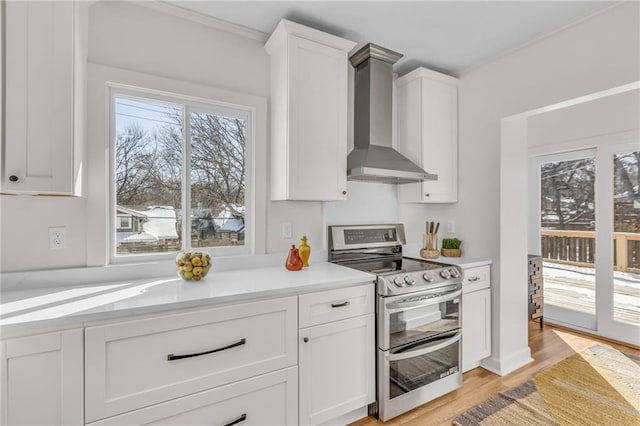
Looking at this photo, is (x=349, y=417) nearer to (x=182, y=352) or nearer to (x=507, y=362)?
(x=182, y=352)

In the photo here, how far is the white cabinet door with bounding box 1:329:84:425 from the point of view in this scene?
113 centimetres

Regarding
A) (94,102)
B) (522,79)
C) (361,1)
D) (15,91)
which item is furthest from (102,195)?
(522,79)

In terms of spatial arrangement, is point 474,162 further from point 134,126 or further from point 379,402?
point 134,126

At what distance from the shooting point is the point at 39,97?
1.33 metres

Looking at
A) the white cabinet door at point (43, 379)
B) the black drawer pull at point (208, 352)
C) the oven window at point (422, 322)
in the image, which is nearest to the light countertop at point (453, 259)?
the oven window at point (422, 322)

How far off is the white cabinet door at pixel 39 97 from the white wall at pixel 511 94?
287 centimetres

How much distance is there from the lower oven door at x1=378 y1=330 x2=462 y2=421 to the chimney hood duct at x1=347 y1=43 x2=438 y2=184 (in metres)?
1.24

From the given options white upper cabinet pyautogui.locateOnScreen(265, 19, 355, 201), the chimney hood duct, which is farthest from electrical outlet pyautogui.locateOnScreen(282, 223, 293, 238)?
the chimney hood duct

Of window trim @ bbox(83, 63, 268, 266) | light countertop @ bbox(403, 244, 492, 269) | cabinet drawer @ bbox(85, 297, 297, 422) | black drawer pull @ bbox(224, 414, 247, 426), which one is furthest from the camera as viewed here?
light countertop @ bbox(403, 244, 492, 269)

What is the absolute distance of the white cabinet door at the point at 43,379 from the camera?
44.5 inches

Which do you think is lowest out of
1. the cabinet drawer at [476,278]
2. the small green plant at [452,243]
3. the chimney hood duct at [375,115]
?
the cabinet drawer at [476,278]

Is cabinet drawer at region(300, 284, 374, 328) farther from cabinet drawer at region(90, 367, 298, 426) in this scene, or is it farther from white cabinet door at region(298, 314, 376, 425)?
cabinet drawer at region(90, 367, 298, 426)

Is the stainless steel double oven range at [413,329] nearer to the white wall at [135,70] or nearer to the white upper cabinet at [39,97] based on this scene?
the white wall at [135,70]

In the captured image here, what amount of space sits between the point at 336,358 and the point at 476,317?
4.52ft
